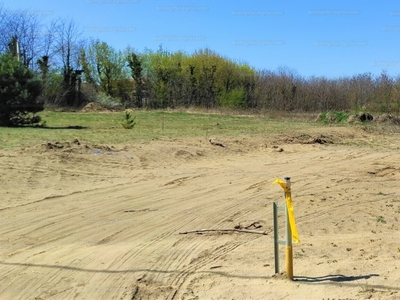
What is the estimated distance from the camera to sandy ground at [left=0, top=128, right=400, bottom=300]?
5633 mm

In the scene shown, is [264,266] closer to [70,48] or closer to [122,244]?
[122,244]

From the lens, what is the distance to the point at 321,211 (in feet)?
30.5

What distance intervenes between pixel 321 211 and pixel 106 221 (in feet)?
12.4

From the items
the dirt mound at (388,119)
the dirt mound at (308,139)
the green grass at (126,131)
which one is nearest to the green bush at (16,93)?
the green grass at (126,131)

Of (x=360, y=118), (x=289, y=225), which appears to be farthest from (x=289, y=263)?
Result: (x=360, y=118)

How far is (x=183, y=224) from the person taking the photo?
8.70 m

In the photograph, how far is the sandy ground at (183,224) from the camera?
563cm

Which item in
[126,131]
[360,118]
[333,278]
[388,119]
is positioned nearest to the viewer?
[333,278]

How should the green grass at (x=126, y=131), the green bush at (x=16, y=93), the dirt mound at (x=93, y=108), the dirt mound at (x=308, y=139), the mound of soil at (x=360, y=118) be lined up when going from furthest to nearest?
1. the dirt mound at (x=93, y=108)
2. the mound of soil at (x=360, y=118)
3. the green bush at (x=16, y=93)
4. the dirt mound at (x=308, y=139)
5. the green grass at (x=126, y=131)

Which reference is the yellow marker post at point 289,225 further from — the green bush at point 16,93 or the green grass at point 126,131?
the green bush at point 16,93

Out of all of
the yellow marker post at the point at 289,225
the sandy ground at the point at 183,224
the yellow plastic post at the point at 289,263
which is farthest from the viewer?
the sandy ground at the point at 183,224

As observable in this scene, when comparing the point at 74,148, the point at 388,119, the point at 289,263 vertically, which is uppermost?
the point at 388,119

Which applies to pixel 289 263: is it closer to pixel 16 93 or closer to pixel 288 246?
pixel 288 246

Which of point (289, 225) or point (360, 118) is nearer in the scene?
point (289, 225)
